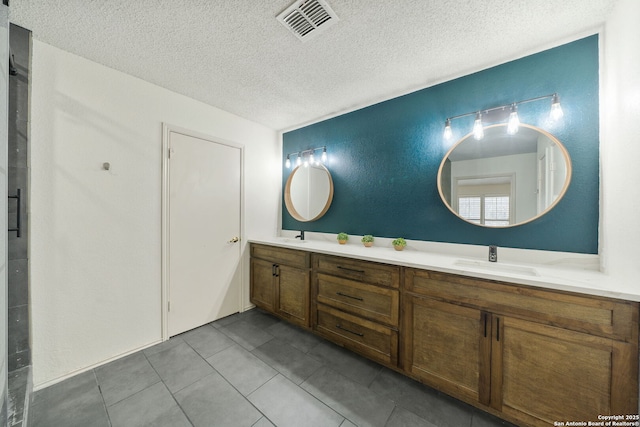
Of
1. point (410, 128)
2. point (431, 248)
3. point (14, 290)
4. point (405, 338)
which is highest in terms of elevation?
point (410, 128)

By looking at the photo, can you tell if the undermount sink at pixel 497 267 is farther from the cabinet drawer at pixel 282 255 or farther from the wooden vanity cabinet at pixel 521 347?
the cabinet drawer at pixel 282 255

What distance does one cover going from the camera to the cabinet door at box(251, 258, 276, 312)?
2633mm

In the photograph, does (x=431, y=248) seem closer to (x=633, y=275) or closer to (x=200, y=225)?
(x=633, y=275)

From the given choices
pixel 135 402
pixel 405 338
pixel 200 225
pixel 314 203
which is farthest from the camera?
pixel 314 203

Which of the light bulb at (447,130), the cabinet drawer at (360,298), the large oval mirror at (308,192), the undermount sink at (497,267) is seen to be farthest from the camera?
the large oval mirror at (308,192)

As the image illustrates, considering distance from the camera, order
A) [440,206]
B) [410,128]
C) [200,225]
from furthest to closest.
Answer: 1. [200,225]
2. [410,128]
3. [440,206]

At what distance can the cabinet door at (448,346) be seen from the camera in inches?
54.5

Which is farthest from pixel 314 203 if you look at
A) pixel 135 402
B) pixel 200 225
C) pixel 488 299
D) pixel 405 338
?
pixel 135 402

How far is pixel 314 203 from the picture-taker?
9.82 ft

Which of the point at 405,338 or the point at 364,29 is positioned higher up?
the point at 364,29

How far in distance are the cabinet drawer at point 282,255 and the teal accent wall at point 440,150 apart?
24.8 inches

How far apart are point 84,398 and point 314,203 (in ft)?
Answer: 8.13

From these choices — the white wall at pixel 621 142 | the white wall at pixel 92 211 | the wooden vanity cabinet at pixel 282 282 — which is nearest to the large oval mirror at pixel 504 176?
the white wall at pixel 621 142

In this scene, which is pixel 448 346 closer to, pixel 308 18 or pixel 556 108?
pixel 556 108
